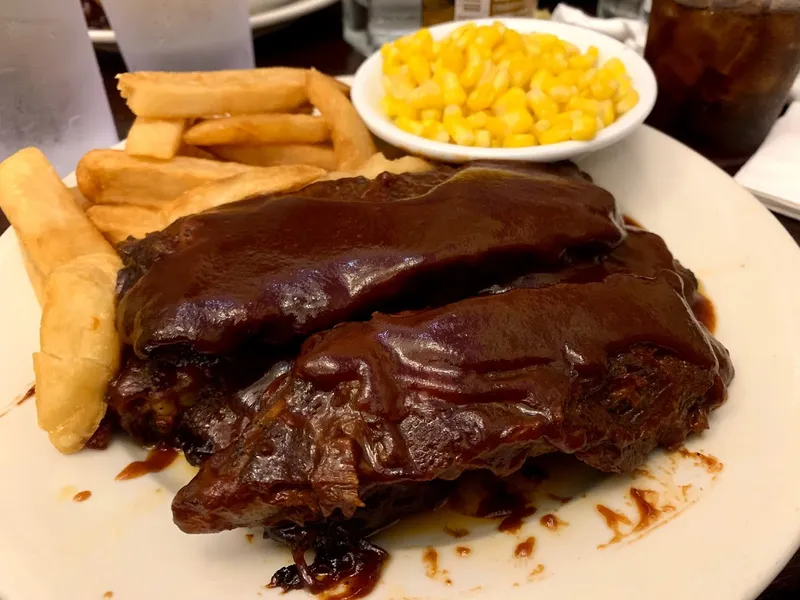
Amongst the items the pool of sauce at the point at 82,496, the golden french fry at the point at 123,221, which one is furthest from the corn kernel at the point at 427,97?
the pool of sauce at the point at 82,496

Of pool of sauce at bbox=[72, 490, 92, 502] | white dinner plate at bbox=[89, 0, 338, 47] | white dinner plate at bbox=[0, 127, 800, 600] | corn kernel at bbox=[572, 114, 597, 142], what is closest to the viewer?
white dinner plate at bbox=[0, 127, 800, 600]

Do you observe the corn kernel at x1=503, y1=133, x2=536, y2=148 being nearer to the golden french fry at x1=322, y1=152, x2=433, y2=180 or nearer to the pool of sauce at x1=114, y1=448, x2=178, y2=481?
the golden french fry at x1=322, y1=152, x2=433, y2=180

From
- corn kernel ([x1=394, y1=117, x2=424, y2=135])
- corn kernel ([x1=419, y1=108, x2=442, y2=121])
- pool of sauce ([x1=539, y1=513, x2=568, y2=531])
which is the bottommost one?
pool of sauce ([x1=539, y1=513, x2=568, y2=531])

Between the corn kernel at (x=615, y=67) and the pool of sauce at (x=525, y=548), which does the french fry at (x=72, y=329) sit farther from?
the corn kernel at (x=615, y=67)

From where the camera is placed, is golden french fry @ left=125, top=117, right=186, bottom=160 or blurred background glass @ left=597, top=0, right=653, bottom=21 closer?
golden french fry @ left=125, top=117, right=186, bottom=160

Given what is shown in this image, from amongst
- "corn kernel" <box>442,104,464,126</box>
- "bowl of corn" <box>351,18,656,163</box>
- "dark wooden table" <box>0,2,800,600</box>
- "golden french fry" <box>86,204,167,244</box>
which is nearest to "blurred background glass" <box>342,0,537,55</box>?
"dark wooden table" <box>0,2,800,600</box>

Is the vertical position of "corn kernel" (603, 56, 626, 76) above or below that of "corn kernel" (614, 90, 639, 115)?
above
